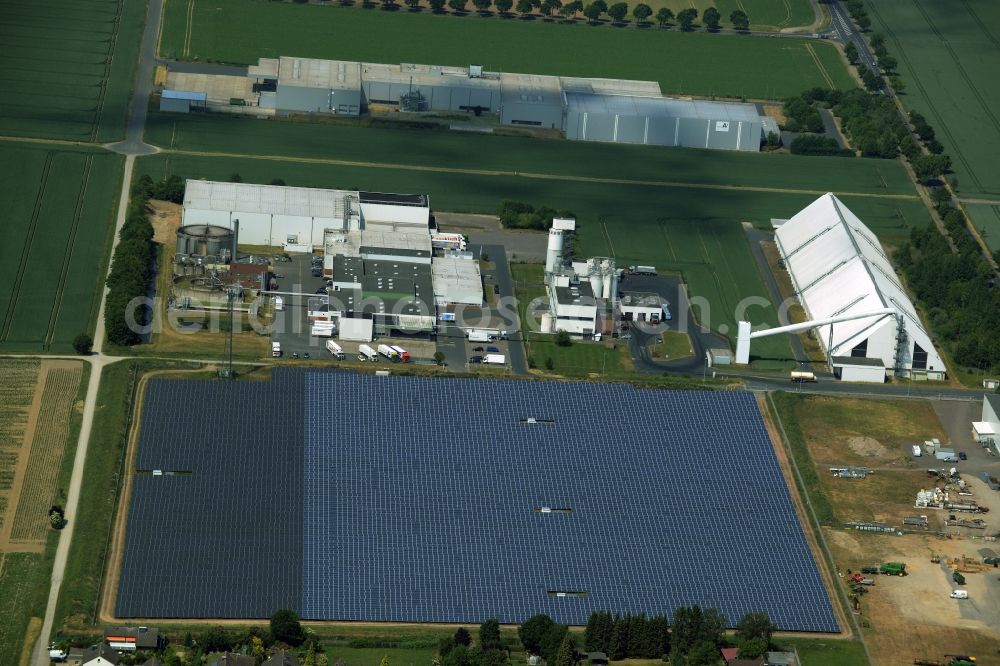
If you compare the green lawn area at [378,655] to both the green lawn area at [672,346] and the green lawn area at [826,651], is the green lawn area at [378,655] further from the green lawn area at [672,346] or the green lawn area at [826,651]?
the green lawn area at [672,346]

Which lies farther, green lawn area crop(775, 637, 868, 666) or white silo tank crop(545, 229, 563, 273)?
white silo tank crop(545, 229, 563, 273)

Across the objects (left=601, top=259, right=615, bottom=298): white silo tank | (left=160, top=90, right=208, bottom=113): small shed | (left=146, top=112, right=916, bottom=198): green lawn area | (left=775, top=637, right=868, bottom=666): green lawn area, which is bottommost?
(left=775, top=637, right=868, bottom=666): green lawn area

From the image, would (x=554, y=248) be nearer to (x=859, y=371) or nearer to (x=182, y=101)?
(x=859, y=371)

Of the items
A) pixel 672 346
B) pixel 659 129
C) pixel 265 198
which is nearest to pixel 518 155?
pixel 659 129

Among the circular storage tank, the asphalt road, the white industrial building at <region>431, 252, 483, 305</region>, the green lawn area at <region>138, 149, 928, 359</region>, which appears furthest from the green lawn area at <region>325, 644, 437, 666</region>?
the green lawn area at <region>138, 149, 928, 359</region>

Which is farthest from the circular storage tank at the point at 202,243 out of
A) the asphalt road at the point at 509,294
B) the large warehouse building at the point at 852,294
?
the large warehouse building at the point at 852,294

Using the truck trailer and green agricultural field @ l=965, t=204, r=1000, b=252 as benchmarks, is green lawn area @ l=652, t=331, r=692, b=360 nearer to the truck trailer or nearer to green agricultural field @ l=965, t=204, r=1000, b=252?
the truck trailer
